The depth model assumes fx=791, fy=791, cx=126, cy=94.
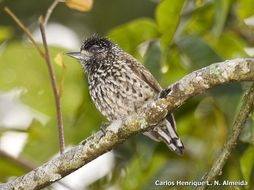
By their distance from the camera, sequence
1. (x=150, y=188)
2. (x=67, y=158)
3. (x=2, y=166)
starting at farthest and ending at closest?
1. (x=2, y=166)
2. (x=150, y=188)
3. (x=67, y=158)

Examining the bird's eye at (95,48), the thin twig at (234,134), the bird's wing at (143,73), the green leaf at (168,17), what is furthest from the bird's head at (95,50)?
the thin twig at (234,134)

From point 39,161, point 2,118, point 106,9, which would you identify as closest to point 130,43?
point 39,161

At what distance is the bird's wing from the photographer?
524 centimetres

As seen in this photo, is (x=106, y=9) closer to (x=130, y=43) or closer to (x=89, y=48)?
(x=89, y=48)

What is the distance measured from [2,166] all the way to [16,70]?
716 millimetres

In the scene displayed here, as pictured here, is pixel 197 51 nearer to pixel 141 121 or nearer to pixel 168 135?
pixel 168 135

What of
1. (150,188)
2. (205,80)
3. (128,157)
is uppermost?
(205,80)

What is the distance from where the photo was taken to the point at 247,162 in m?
4.93

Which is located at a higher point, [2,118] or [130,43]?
[130,43]

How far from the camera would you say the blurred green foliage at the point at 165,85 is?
16.4ft

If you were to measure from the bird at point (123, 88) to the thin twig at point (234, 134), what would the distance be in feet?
2.56

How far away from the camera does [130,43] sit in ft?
17.8

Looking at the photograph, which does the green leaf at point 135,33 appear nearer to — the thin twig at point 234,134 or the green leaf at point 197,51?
the green leaf at point 197,51

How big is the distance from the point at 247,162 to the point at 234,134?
2.29 ft
